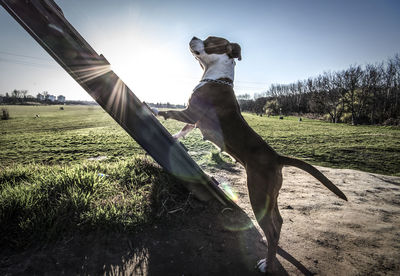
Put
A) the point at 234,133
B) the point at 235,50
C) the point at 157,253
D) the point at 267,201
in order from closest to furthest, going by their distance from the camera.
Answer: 1. the point at 267,201
2. the point at 157,253
3. the point at 234,133
4. the point at 235,50

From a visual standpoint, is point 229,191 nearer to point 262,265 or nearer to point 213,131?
point 262,265

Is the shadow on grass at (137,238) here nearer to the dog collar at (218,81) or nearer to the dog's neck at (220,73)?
the dog collar at (218,81)

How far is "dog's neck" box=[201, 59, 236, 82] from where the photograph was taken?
2650 mm

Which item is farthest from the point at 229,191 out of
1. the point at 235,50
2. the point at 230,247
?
the point at 235,50

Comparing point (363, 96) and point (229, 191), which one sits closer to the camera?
point (229, 191)

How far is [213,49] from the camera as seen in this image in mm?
2715

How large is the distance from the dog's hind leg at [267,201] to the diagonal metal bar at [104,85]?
3.37ft

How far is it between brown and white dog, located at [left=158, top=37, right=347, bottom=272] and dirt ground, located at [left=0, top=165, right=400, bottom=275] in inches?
20.6

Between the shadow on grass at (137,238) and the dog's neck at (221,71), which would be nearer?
the shadow on grass at (137,238)

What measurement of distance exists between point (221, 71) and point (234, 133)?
0.95m

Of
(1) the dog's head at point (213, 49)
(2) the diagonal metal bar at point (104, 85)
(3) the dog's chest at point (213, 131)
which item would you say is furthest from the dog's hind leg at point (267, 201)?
(1) the dog's head at point (213, 49)

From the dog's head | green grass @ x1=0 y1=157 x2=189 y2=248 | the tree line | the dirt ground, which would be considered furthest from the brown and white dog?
the tree line

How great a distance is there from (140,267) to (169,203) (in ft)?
3.57

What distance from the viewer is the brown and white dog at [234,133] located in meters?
2.25
